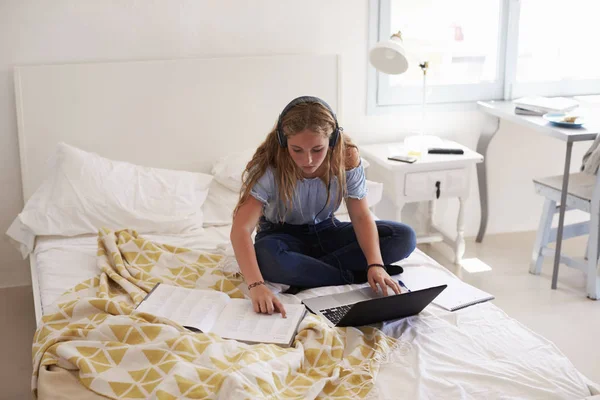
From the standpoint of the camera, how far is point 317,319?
1854 millimetres

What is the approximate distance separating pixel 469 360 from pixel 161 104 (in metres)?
1.77

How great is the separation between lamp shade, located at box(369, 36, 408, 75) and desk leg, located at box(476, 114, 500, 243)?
709 mm

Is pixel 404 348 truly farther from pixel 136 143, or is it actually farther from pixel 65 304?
pixel 136 143

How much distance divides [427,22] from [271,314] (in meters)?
1.87

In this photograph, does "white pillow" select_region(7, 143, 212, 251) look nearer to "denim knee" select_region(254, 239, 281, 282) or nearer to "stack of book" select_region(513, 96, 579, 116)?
"denim knee" select_region(254, 239, 281, 282)

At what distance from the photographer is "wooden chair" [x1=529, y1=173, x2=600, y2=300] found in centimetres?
292

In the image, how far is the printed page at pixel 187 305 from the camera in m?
1.86

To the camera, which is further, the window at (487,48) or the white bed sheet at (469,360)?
the window at (487,48)

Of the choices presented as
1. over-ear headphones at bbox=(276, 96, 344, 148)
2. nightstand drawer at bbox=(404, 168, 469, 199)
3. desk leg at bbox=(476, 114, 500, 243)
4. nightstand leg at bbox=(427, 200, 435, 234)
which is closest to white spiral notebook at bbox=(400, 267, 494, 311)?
over-ear headphones at bbox=(276, 96, 344, 148)

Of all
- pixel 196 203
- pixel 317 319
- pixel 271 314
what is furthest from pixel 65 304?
pixel 196 203

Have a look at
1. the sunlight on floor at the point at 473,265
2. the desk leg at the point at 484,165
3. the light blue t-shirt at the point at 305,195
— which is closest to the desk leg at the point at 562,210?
the sunlight on floor at the point at 473,265

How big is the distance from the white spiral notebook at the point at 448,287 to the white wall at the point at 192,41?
1206mm

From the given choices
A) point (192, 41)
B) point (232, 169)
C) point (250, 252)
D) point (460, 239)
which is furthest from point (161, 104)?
point (460, 239)

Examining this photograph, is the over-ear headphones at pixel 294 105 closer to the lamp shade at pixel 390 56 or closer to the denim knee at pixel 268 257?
the denim knee at pixel 268 257
